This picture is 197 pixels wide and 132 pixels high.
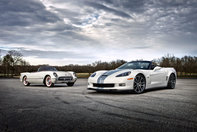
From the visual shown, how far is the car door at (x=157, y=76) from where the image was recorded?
9.04 meters

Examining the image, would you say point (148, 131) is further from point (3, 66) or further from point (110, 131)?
point (3, 66)

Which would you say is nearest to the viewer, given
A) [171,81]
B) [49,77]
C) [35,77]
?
[171,81]

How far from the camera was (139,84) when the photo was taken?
27.3ft

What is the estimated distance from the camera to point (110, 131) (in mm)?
3193

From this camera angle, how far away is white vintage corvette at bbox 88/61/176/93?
26.1 feet

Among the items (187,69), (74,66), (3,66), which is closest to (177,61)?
(187,69)

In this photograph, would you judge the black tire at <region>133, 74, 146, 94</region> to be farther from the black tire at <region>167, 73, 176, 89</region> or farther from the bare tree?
the bare tree

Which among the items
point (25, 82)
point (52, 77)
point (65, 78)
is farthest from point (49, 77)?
point (25, 82)

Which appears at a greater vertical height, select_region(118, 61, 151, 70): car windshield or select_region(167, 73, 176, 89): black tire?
select_region(118, 61, 151, 70): car windshield

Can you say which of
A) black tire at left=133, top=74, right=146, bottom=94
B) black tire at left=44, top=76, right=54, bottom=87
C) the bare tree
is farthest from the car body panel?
the bare tree

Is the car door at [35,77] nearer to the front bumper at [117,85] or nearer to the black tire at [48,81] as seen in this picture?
the black tire at [48,81]

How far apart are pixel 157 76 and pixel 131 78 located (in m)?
1.93

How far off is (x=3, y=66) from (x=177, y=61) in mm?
46751

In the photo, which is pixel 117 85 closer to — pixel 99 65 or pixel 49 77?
pixel 49 77
